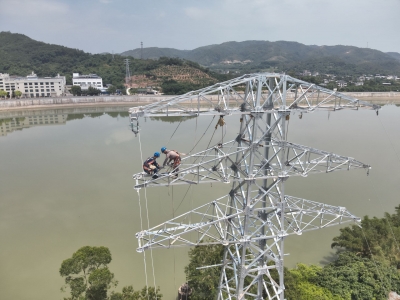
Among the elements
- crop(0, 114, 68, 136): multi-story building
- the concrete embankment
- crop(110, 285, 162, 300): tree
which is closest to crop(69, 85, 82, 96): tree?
the concrete embankment

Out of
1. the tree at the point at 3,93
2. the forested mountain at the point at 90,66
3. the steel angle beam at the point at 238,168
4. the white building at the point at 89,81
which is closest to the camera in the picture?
the steel angle beam at the point at 238,168

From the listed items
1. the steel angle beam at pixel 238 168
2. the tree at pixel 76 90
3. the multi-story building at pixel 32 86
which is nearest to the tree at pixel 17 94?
the multi-story building at pixel 32 86

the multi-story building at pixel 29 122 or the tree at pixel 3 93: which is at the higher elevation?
the tree at pixel 3 93

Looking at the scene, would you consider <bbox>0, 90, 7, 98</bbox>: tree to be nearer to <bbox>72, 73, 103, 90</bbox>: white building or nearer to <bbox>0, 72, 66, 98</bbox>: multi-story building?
<bbox>0, 72, 66, 98</bbox>: multi-story building

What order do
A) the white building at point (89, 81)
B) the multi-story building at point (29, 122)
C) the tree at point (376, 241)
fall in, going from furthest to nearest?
the white building at point (89, 81)
the multi-story building at point (29, 122)
the tree at point (376, 241)

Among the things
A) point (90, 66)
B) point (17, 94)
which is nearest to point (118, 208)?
point (17, 94)

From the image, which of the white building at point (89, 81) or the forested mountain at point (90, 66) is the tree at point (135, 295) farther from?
the white building at point (89, 81)
